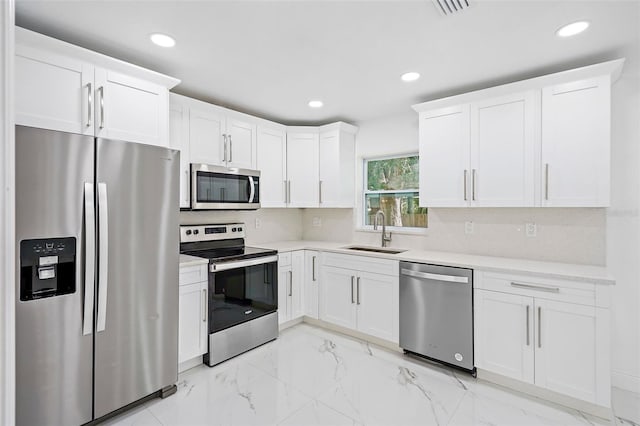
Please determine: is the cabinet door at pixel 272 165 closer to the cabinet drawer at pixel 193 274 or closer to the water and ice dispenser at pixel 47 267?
the cabinet drawer at pixel 193 274

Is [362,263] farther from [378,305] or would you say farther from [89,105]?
[89,105]

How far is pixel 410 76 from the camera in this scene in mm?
2670

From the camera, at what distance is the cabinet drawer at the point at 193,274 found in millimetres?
2529

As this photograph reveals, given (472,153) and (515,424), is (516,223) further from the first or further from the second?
(515,424)

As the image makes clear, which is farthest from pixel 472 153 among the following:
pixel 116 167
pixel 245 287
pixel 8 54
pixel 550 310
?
pixel 8 54

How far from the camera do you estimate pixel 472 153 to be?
2.83 metres

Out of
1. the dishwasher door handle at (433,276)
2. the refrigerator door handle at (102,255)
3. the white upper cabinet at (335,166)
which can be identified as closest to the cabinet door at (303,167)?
the white upper cabinet at (335,166)

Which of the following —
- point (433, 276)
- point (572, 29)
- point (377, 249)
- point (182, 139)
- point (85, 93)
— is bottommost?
point (433, 276)

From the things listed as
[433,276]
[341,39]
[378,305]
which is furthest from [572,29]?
[378,305]

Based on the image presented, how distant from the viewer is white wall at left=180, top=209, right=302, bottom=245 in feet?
11.1

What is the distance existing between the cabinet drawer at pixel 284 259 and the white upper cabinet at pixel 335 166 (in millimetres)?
783

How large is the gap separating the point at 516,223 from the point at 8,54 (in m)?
3.26

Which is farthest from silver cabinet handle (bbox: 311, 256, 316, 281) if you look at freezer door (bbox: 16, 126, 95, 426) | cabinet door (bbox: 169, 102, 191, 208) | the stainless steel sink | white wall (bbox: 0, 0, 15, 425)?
white wall (bbox: 0, 0, 15, 425)

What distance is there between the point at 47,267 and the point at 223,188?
5.23 feet
